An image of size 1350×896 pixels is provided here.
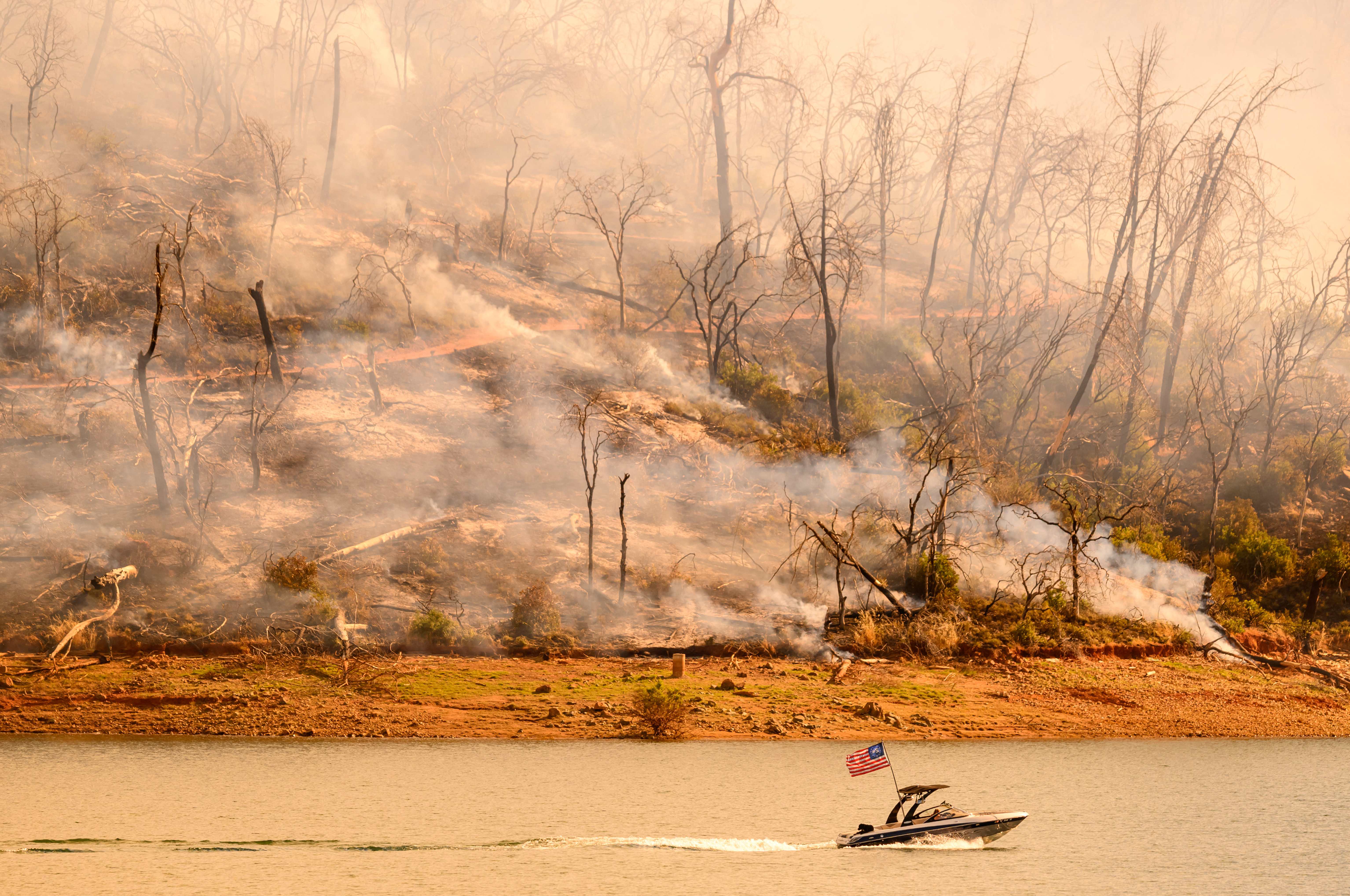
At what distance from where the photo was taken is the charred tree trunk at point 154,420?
2073cm

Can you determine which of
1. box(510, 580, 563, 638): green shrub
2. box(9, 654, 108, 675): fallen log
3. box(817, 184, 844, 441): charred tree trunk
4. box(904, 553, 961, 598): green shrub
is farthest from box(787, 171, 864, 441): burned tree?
box(9, 654, 108, 675): fallen log

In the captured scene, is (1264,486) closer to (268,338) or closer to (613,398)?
(613,398)

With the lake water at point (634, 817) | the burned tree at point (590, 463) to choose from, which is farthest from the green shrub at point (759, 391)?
the lake water at point (634, 817)

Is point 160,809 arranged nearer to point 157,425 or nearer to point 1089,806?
point 1089,806

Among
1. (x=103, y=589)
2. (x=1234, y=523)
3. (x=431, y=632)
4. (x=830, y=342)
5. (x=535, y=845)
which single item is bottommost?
(x=535, y=845)

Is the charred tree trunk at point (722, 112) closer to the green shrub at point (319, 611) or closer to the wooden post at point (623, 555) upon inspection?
the wooden post at point (623, 555)

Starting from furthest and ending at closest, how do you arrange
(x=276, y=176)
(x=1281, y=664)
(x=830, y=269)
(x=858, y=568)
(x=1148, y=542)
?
(x=830, y=269) → (x=276, y=176) → (x=1148, y=542) → (x=1281, y=664) → (x=858, y=568)

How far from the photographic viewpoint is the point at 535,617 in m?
21.2

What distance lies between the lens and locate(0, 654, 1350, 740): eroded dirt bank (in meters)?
16.7

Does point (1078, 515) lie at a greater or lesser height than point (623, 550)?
greater

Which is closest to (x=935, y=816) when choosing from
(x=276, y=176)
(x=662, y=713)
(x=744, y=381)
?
(x=662, y=713)

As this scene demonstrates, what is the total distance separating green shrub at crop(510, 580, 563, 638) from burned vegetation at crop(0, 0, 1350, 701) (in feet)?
0.28

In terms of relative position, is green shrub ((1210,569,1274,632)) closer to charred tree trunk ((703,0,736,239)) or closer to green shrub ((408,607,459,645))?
green shrub ((408,607,459,645))

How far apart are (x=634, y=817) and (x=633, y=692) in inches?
228
